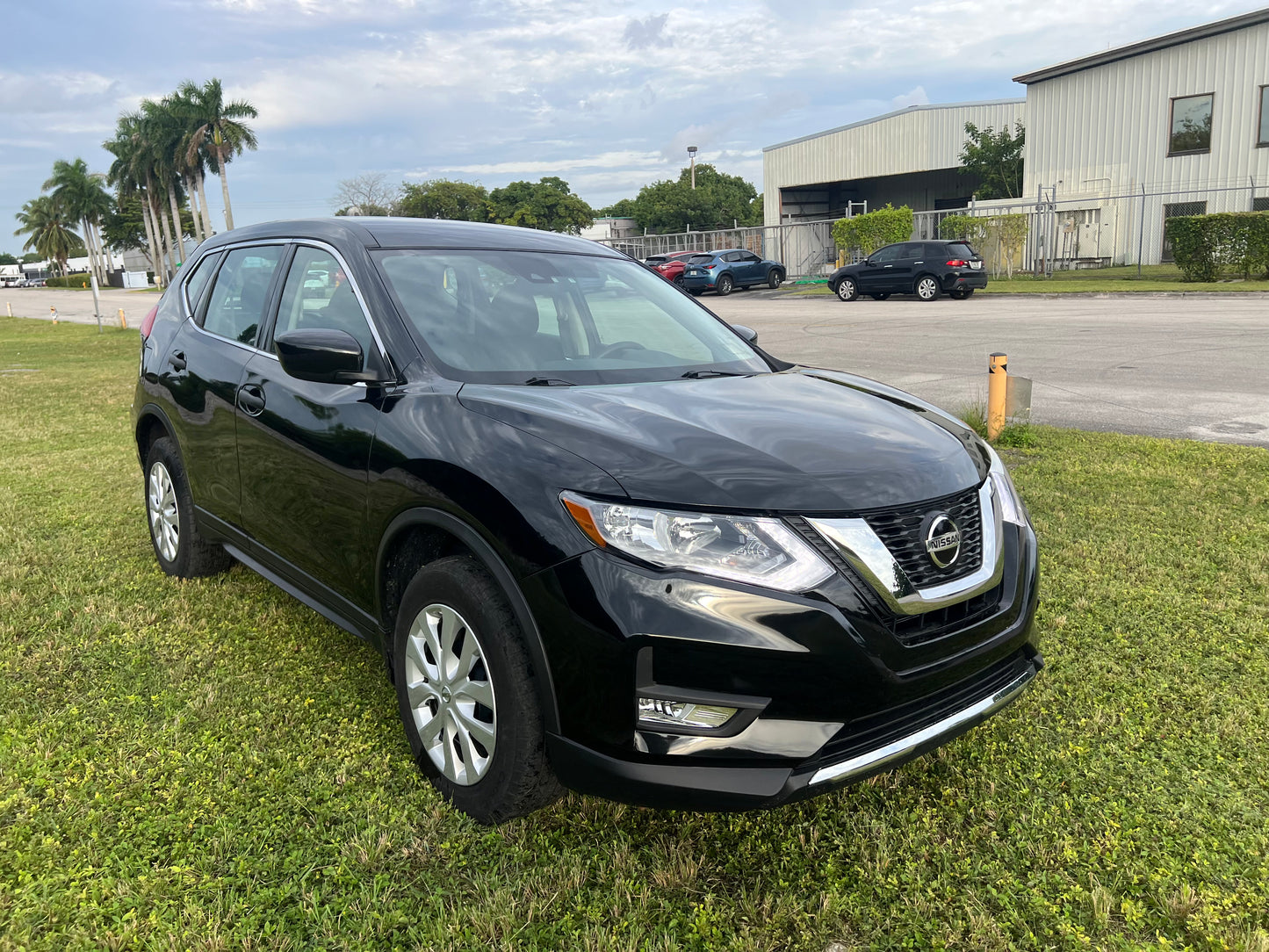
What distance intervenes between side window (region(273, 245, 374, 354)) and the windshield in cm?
17

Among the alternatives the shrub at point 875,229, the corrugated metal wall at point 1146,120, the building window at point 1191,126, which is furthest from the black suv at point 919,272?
the building window at point 1191,126

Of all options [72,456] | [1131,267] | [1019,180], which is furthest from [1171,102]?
[72,456]

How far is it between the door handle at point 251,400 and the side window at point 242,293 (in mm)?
252

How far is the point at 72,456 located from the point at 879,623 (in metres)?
8.11

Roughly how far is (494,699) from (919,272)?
23.4m

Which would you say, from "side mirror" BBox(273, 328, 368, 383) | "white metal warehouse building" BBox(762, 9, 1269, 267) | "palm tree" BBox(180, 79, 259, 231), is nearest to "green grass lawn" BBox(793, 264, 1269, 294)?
"white metal warehouse building" BBox(762, 9, 1269, 267)

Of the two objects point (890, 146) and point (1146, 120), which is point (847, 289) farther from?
point (890, 146)

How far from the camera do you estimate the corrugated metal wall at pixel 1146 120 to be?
28.8 meters

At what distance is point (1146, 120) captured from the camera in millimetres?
31016

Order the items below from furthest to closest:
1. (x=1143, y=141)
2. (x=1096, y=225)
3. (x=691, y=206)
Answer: (x=691, y=206), (x=1096, y=225), (x=1143, y=141)

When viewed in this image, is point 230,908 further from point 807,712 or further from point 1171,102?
point 1171,102

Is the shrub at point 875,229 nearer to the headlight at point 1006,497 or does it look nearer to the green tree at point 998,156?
the green tree at point 998,156

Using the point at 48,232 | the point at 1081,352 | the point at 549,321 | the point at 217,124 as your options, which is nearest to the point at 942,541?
the point at 549,321

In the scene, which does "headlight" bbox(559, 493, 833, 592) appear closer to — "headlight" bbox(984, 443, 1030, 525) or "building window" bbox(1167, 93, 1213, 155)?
"headlight" bbox(984, 443, 1030, 525)
